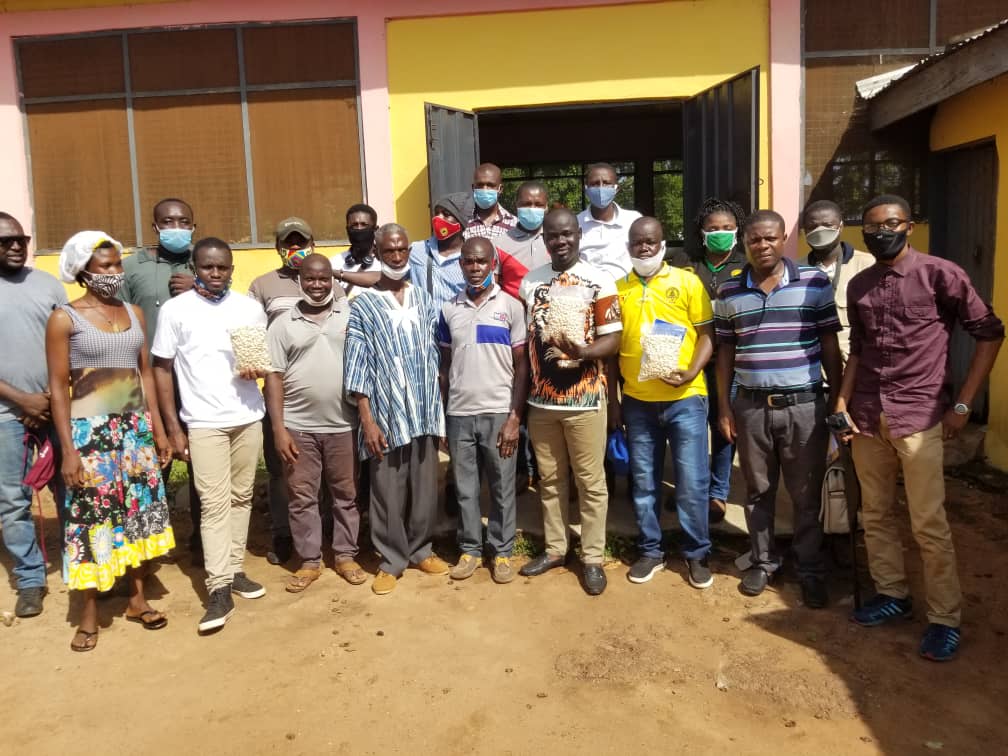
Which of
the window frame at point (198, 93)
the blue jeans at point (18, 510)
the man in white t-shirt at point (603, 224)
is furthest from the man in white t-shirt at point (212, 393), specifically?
the window frame at point (198, 93)

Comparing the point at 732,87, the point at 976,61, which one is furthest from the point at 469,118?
the point at 976,61

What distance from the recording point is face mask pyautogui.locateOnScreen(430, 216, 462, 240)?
4.97m

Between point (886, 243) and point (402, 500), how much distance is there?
269cm

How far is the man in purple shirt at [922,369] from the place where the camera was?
11.5 feet

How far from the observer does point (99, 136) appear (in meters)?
7.52

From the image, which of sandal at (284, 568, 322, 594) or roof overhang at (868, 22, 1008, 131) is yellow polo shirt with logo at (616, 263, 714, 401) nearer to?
sandal at (284, 568, 322, 594)

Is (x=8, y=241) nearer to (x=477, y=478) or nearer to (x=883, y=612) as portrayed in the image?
(x=477, y=478)

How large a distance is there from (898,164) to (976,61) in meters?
1.70

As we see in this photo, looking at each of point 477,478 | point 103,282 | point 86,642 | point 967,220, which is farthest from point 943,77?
point 86,642

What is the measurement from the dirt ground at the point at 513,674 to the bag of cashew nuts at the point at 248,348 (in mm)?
1272

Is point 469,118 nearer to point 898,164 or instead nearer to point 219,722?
point 898,164

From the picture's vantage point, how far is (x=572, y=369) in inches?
164

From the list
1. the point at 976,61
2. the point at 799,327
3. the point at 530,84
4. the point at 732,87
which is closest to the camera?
the point at 799,327

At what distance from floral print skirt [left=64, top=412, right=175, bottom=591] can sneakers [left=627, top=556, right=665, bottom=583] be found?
2.42 metres
